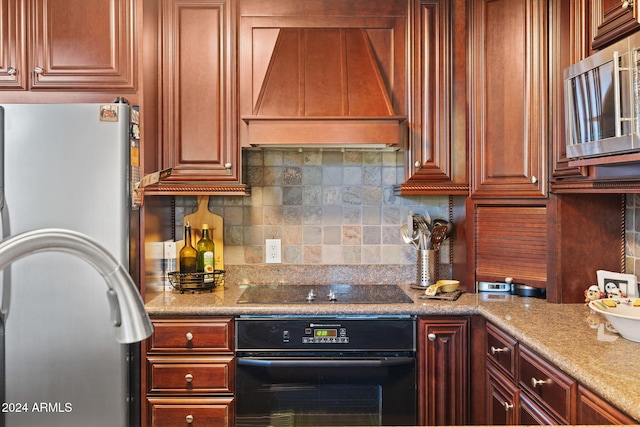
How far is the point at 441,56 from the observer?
251cm

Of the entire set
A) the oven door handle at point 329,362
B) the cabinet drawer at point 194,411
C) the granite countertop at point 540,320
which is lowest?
the cabinet drawer at point 194,411

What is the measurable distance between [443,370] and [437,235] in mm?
719

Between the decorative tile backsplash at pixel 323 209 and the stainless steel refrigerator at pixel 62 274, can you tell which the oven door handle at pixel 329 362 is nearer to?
the stainless steel refrigerator at pixel 62 274

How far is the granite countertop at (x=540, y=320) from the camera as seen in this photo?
4.40ft

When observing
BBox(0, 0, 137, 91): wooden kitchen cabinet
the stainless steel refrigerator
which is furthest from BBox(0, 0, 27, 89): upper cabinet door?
the stainless steel refrigerator

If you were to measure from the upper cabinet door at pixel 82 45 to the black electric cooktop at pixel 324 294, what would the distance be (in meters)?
1.12

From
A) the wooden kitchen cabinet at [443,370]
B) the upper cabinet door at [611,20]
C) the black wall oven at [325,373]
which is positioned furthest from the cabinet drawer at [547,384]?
the upper cabinet door at [611,20]

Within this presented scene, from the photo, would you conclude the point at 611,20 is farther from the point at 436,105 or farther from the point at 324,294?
the point at 324,294

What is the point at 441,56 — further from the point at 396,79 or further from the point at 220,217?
the point at 220,217

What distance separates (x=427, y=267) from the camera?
2641mm

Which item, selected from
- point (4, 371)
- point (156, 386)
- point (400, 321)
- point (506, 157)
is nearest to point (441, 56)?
point (506, 157)

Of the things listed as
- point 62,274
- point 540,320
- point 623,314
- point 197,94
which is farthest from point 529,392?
point 197,94

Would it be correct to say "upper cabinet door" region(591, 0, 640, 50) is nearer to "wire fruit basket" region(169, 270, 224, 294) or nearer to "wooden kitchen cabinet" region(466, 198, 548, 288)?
"wooden kitchen cabinet" region(466, 198, 548, 288)

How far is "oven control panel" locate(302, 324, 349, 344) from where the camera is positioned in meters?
2.23
